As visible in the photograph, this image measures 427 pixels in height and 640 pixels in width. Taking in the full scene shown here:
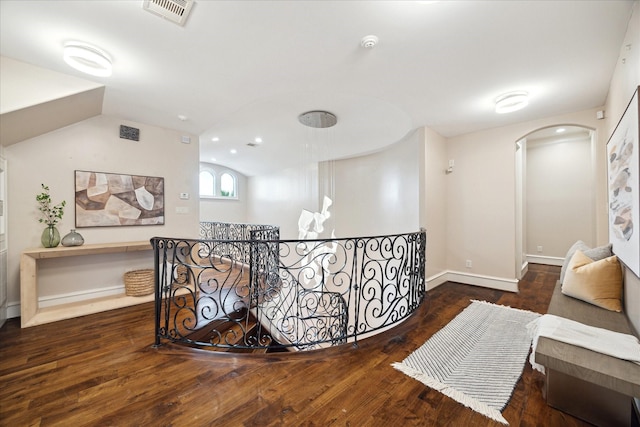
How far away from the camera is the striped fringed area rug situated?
1690 millimetres

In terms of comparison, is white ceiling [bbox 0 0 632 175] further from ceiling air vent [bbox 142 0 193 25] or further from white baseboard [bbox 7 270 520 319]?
white baseboard [bbox 7 270 520 319]

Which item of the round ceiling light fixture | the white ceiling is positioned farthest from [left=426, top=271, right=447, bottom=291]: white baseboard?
the round ceiling light fixture

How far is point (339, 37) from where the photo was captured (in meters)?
1.96

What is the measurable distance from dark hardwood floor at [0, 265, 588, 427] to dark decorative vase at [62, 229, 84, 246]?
101 centimetres

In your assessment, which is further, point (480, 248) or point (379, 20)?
point (480, 248)

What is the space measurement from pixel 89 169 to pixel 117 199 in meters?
Answer: 0.49

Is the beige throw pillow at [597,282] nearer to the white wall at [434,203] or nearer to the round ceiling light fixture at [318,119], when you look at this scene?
the white wall at [434,203]

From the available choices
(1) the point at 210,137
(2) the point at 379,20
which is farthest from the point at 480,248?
(1) the point at 210,137

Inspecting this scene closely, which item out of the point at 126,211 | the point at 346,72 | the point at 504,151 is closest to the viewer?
the point at 346,72

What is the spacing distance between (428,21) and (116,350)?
370 centimetres

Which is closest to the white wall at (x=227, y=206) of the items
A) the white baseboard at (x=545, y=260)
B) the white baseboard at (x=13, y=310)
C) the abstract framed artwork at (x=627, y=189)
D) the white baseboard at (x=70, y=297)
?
the white baseboard at (x=70, y=297)

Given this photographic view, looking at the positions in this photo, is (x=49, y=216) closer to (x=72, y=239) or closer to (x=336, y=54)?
(x=72, y=239)

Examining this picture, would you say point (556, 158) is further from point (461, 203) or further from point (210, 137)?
point (210, 137)

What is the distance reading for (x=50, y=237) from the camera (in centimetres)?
304
